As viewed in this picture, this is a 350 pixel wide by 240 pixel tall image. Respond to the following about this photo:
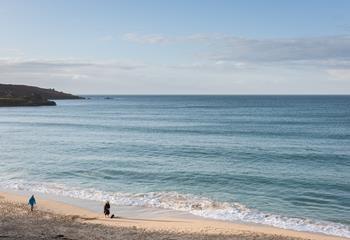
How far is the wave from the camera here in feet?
82.5

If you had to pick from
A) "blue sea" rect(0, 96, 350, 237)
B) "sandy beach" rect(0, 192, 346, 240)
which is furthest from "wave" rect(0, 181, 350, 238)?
"sandy beach" rect(0, 192, 346, 240)

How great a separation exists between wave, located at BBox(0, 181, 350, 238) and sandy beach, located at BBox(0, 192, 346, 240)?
119 centimetres

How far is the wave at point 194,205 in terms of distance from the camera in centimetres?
2514

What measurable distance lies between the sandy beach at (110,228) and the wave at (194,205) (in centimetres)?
119

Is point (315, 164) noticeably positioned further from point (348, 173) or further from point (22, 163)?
point (22, 163)

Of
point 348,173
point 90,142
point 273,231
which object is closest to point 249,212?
point 273,231

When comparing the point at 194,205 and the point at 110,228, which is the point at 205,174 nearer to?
the point at 194,205

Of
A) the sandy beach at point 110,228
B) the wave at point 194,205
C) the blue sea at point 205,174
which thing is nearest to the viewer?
the sandy beach at point 110,228

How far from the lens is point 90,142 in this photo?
62.2 meters

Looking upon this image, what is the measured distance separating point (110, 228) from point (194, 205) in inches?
304

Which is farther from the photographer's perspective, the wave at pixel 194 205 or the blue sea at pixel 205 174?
the blue sea at pixel 205 174

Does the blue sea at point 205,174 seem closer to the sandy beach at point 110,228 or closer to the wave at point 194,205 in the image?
the wave at point 194,205

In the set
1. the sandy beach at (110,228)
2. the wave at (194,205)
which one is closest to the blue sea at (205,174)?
the wave at (194,205)

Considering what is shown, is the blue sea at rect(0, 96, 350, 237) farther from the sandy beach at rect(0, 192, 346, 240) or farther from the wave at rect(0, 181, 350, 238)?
the sandy beach at rect(0, 192, 346, 240)
